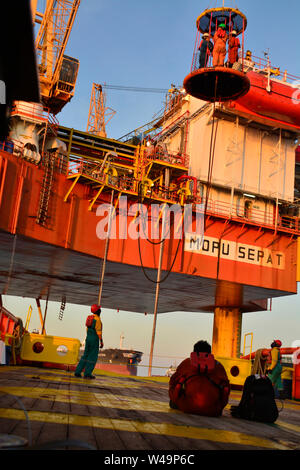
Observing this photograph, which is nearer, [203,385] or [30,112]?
[203,385]

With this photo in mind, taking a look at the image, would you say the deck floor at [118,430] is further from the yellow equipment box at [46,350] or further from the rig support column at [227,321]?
the rig support column at [227,321]

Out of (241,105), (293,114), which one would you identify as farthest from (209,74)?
(293,114)

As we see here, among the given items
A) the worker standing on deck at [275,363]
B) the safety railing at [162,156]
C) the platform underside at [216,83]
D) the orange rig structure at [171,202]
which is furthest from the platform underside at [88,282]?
the platform underside at [216,83]

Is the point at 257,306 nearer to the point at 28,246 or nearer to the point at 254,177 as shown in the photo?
the point at 254,177

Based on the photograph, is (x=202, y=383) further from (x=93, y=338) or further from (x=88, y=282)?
(x=88, y=282)

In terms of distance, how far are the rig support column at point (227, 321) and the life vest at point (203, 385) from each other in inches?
759

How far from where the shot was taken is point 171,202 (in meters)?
23.6

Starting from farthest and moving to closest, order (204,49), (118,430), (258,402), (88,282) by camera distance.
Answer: (88,282) < (204,49) < (258,402) < (118,430)

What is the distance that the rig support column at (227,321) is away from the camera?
2756cm

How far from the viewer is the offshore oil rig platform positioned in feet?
63.9

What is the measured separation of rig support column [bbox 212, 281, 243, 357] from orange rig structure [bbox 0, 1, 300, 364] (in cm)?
9

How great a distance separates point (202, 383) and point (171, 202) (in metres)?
17.7

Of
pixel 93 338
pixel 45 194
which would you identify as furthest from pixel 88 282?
pixel 93 338
